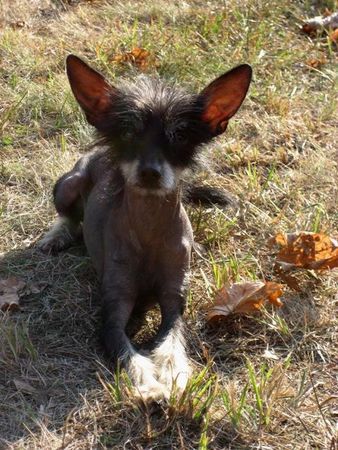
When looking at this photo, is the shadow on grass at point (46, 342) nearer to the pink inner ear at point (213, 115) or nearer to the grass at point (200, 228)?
the grass at point (200, 228)

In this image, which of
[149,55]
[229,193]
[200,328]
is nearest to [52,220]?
[229,193]

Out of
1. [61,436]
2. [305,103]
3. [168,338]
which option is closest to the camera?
[61,436]

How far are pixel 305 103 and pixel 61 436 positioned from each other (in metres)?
3.10

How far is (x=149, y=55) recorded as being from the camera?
5906mm

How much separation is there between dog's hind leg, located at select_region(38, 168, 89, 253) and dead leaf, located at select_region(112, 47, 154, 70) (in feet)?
4.73

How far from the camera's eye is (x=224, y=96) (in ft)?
12.5

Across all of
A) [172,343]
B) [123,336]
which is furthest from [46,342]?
[172,343]

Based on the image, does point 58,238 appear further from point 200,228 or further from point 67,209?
point 200,228

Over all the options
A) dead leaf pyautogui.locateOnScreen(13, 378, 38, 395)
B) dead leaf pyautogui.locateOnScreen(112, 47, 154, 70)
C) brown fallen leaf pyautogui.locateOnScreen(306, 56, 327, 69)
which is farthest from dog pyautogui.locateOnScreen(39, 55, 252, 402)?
brown fallen leaf pyautogui.locateOnScreen(306, 56, 327, 69)

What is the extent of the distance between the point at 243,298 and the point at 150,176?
0.65 meters

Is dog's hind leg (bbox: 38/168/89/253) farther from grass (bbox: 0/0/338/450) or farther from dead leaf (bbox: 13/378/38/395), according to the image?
dead leaf (bbox: 13/378/38/395)

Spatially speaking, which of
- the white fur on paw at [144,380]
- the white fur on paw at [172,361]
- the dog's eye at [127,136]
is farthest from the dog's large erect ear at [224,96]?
the white fur on paw at [144,380]

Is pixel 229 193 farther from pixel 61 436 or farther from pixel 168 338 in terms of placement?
pixel 61 436

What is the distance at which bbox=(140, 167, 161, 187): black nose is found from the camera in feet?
11.7
